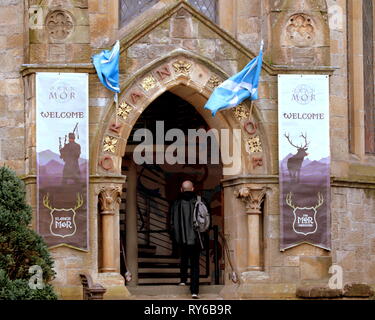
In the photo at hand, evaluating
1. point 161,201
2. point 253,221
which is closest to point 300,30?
point 253,221

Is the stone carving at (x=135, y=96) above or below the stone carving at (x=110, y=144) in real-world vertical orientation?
above

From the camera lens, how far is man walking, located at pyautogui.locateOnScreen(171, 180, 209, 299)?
28812 mm

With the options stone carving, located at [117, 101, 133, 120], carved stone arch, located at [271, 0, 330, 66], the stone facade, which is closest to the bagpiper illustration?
the stone facade

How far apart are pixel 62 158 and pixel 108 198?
108 cm

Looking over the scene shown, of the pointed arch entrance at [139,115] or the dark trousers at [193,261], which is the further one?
the dark trousers at [193,261]

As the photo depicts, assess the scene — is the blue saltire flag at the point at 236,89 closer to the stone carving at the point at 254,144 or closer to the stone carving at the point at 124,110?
the stone carving at the point at 254,144

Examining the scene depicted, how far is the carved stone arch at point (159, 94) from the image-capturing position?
2812 centimetres

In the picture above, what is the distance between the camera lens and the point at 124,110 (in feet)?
92.7

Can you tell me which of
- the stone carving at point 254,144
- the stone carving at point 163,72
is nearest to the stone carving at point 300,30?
the stone carving at point 254,144

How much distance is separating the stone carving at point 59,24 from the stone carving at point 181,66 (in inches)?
78.9

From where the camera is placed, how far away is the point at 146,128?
31953 mm

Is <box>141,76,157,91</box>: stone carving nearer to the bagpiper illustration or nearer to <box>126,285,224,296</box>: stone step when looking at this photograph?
the bagpiper illustration

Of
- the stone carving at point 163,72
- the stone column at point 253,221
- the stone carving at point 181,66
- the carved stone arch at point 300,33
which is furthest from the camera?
the carved stone arch at point 300,33

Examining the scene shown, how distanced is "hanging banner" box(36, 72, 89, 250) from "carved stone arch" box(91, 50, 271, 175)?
1.25ft
